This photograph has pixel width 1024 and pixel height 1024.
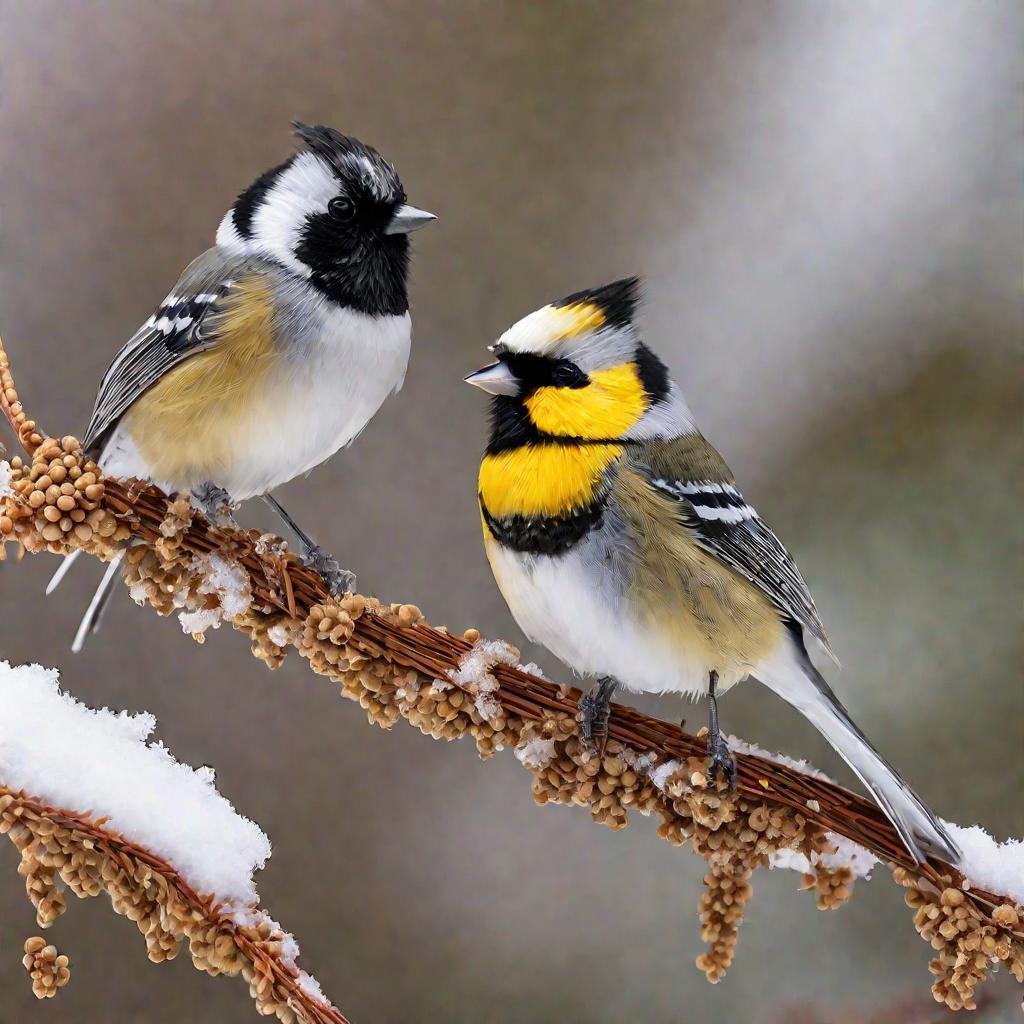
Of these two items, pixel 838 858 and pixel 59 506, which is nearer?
pixel 59 506

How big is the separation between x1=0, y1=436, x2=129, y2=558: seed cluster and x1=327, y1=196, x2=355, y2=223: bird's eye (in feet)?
0.85

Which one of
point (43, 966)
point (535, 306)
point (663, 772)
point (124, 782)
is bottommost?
point (43, 966)

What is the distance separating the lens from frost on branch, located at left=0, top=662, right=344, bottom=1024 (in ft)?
2.10

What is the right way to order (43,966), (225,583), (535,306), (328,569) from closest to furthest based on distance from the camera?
(43,966), (225,583), (328,569), (535,306)

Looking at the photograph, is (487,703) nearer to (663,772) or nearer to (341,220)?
(663,772)

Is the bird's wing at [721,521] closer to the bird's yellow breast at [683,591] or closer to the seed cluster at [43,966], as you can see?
the bird's yellow breast at [683,591]

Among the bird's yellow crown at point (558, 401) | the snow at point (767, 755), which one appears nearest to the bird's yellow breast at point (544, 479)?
the bird's yellow crown at point (558, 401)

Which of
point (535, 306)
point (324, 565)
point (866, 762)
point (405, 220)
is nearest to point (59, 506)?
point (324, 565)

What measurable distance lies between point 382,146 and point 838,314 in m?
0.62

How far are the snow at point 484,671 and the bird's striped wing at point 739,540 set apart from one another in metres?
0.18

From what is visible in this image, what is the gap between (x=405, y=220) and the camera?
791 millimetres

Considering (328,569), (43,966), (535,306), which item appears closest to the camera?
(43,966)

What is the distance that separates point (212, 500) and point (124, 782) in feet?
0.71

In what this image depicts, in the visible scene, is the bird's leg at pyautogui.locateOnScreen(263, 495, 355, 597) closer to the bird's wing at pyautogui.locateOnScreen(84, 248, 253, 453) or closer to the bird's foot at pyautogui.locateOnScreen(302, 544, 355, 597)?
the bird's foot at pyautogui.locateOnScreen(302, 544, 355, 597)
